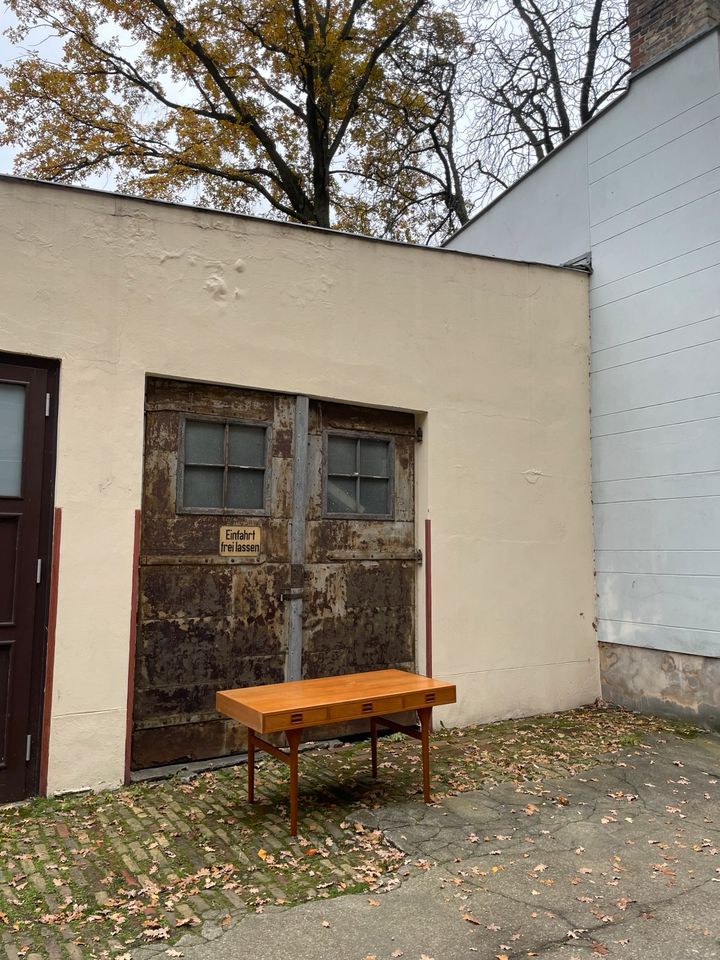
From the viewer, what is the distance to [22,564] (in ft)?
14.0

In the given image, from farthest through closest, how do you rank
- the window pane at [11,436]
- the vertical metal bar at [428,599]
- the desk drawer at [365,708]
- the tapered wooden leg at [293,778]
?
the vertical metal bar at [428,599]
the window pane at [11,436]
the desk drawer at [365,708]
the tapered wooden leg at [293,778]

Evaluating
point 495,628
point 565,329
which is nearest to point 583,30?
point 565,329

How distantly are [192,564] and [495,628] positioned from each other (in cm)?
250

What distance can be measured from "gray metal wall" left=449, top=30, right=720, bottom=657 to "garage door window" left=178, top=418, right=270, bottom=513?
3.16 metres

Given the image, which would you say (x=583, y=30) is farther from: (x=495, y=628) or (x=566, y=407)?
(x=495, y=628)

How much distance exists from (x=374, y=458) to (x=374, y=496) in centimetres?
29

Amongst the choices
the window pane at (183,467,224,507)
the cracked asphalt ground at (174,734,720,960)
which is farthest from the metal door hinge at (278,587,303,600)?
the cracked asphalt ground at (174,734,720,960)

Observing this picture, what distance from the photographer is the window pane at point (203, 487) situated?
493 cm

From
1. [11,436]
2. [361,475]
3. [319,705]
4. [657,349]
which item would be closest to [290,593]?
[361,475]

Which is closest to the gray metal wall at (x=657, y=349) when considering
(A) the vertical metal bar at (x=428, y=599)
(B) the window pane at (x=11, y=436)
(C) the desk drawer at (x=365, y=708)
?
(A) the vertical metal bar at (x=428, y=599)

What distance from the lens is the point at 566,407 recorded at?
655 centimetres

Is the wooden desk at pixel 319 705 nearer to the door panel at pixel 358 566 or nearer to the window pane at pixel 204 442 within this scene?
the door panel at pixel 358 566

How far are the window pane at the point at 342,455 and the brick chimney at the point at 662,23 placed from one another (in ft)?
14.2

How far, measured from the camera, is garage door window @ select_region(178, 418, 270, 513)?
4938 millimetres
